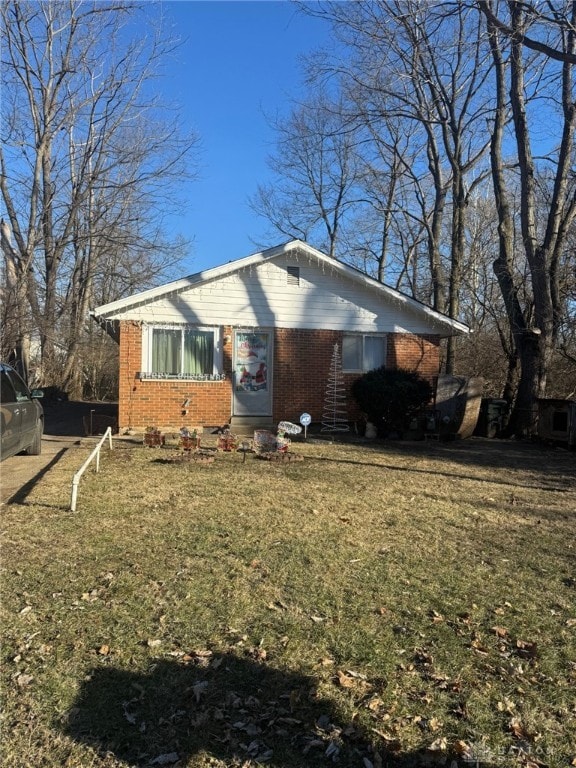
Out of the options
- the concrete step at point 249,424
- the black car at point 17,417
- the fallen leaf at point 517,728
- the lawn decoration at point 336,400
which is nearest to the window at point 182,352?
the concrete step at point 249,424

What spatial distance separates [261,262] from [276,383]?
2.88m

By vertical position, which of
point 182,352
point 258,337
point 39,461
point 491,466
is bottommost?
point 491,466

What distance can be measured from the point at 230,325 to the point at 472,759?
11513 millimetres

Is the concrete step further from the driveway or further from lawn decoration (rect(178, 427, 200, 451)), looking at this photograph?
the driveway

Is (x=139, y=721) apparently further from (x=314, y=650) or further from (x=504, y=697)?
(x=504, y=697)

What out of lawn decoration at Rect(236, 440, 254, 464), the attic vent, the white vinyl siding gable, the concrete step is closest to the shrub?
the white vinyl siding gable

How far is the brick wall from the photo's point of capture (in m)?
13.0

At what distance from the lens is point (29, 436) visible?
9531 mm

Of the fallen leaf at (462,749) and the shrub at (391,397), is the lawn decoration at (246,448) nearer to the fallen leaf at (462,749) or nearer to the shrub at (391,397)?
the shrub at (391,397)

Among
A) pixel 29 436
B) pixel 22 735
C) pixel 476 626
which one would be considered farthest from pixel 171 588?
pixel 29 436

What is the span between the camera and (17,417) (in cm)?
865

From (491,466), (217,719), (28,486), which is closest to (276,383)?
(491,466)

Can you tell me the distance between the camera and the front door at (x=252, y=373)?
13.8 metres

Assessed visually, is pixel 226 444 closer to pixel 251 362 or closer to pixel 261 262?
pixel 251 362
